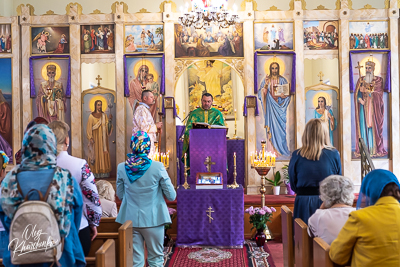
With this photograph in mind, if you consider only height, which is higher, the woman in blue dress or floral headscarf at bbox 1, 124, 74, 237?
the woman in blue dress

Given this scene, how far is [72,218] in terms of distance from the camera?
260 centimetres

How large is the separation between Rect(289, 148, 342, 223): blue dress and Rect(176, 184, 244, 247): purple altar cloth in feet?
7.69

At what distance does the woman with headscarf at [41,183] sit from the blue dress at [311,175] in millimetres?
2402

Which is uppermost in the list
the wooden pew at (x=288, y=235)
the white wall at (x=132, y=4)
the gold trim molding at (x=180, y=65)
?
the white wall at (x=132, y=4)

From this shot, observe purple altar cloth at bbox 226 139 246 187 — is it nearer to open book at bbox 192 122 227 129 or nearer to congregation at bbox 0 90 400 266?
open book at bbox 192 122 227 129

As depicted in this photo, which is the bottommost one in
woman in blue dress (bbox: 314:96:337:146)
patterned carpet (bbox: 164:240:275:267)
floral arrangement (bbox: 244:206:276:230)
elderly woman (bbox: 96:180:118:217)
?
patterned carpet (bbox: 164:240:275:267)

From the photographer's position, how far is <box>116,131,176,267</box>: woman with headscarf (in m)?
4.28

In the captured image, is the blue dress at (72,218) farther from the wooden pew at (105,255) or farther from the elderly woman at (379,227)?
the elderly woman at (379,227)

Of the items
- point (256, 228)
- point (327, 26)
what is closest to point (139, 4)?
point (327, 26)

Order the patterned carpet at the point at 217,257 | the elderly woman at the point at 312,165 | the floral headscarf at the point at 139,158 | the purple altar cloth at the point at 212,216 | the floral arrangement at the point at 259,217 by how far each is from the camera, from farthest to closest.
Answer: the floral arrangement at the point at 259,217 < the purple altar cloth at the point at 212,216 < the patterned carpet at the point at 217,257 < the floral headscarf at the point at 139,158 < the elderly woman at the point at 312,165

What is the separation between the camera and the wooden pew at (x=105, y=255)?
2.85m

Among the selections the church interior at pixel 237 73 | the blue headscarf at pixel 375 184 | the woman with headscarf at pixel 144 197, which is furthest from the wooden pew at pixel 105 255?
the church interior at pixel 237 73

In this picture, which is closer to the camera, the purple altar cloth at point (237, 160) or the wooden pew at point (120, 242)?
the wooden pew at point (120, 242)

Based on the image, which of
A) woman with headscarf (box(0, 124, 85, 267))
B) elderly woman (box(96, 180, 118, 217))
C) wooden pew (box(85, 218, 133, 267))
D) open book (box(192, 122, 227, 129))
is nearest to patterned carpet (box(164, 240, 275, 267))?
elderly woman (box(96, 180, 118, 217))
